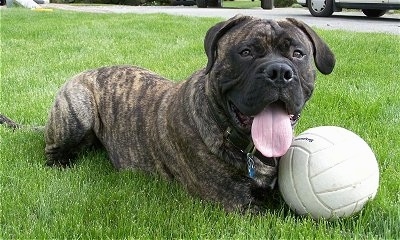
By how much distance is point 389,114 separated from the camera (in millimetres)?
5734

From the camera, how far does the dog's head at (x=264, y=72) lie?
3.33m

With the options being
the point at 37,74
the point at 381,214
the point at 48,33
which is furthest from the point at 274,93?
the point at 48,33

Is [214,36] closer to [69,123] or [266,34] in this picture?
[266,34]

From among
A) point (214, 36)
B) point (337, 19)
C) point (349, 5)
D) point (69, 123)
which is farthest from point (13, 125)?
point (337, 19)

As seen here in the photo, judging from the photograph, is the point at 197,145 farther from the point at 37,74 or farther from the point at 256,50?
the point at 37,74

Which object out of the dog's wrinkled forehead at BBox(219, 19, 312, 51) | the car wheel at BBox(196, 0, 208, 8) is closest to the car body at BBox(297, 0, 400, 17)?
the car wheel at BBox(196, 0, 208, 8)

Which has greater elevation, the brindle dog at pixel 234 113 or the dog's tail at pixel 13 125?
the brindle dog at pixel 234 113

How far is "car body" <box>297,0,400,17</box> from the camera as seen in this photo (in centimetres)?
1616

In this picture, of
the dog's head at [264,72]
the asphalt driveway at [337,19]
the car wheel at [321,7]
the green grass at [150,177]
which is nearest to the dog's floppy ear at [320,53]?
the dog's head at [264,72]

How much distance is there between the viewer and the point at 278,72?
10.8 ft

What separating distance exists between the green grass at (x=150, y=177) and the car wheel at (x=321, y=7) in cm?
814

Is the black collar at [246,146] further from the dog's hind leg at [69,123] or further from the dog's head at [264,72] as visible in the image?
the dog's hind leg at [69,123]

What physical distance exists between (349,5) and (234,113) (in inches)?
570

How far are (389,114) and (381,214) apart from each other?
8.21 feet
